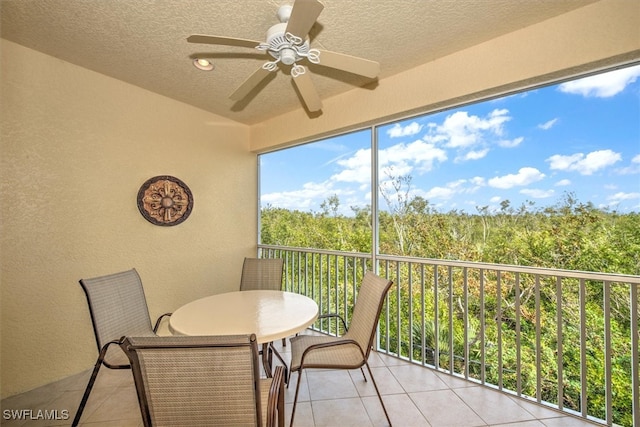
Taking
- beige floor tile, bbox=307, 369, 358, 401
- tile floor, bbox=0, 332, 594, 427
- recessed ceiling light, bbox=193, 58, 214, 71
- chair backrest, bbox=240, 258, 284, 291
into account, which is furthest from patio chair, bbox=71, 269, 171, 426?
recessed ceiling light, bbox=193, 58, 214, 71

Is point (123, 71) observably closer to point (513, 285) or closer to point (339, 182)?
point (339, 182)

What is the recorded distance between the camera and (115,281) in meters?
2.10

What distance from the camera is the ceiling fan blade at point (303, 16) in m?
1.18

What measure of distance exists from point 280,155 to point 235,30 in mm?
2024

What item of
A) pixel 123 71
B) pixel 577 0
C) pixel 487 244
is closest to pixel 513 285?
pixel 487 244

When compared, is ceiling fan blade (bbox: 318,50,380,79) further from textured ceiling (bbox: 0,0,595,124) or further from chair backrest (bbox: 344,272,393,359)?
chair backrest (bbox: 344,272,393,359)

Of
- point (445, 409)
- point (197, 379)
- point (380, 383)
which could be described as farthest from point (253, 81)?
point (445, 409)

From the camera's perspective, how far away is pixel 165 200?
3.09 meters

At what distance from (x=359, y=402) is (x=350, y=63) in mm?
2299

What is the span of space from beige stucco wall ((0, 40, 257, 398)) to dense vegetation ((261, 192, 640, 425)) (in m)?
2.11

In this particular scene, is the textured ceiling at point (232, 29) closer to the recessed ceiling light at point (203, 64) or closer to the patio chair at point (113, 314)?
the recessed ceiling light at point (203, 64)

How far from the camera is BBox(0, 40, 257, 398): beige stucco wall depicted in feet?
7.24

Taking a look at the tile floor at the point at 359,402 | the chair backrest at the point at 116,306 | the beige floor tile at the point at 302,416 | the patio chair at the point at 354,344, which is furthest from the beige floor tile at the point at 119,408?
the patio chair at the point at 354,344

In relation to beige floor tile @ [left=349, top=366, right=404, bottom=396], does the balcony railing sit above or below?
above
